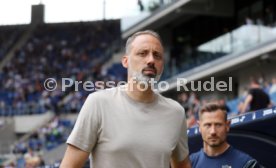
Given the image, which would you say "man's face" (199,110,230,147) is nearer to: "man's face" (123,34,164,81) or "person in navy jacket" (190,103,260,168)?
"person in navy jacket" (190,103,260,168)

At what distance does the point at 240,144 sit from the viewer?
563cm

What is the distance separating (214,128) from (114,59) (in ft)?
92.2

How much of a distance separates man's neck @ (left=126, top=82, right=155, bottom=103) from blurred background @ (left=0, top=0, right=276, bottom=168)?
5.19 m

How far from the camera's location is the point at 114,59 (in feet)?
106

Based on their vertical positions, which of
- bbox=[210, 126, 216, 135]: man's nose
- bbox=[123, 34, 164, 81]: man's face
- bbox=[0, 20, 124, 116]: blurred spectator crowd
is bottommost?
bbox=[210, 126, 216, 135]: man's nose

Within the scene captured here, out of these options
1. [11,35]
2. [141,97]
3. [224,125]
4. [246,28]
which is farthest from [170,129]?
[11,35]

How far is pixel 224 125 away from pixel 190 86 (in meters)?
19.3

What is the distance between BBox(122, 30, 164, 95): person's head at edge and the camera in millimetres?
2898

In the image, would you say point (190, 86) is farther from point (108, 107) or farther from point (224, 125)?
point (108, 107)

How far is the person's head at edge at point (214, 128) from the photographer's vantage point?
169 inches

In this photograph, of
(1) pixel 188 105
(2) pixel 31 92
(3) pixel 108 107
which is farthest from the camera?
(2) pixel 31 92

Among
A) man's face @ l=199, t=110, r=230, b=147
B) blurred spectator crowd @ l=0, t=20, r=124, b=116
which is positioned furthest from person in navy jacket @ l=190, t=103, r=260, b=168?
blurred spectator crowd @ l=0, t=20, r=124, b=116

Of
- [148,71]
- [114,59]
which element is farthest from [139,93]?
[114,59]

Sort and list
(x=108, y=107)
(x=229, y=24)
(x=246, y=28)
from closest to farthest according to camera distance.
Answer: (x=108, y=107), (x=246, y=28), (x=229, y=24)
